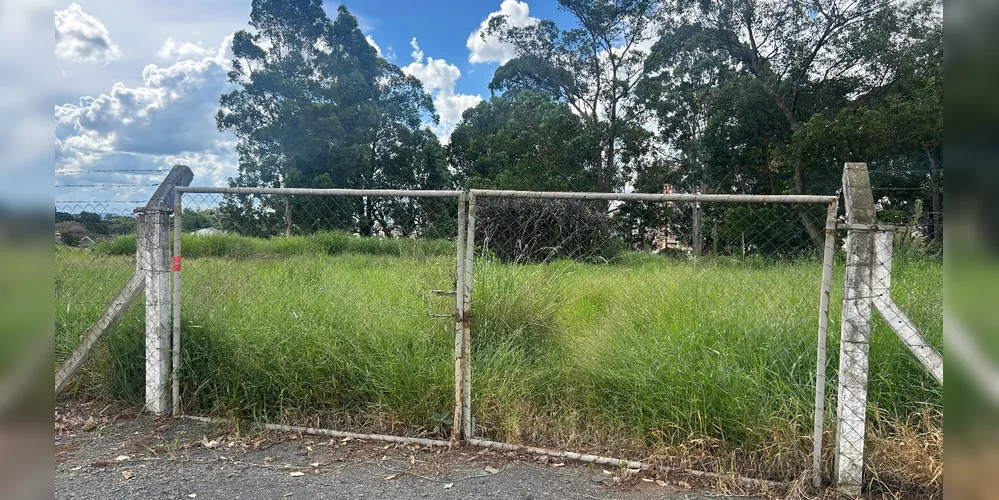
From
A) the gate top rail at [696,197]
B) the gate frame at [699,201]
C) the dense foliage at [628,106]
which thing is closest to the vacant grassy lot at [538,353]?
the gate frame at [699,201]

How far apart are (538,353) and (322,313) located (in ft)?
5.55

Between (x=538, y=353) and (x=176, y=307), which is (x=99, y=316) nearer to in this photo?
(x=176, y=307)

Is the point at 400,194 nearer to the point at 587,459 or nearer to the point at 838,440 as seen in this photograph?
the point at 587,459

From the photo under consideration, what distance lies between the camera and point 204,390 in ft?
12.4

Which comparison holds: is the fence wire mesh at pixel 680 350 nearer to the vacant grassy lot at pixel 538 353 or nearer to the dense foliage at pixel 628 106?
the vacant grassy lot at pixel 538 353

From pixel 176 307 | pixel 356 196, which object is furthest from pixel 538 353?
pixel 176 307

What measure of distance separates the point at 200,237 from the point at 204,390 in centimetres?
131

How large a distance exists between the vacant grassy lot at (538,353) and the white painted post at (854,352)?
22 centimetres

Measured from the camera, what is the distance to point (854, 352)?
278 centimetres

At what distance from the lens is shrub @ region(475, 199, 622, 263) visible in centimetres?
466

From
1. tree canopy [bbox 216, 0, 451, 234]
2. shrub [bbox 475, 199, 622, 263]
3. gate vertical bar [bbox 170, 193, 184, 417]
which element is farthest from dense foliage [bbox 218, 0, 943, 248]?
gate vertical bar [bbox 170, 193, 184, 417]

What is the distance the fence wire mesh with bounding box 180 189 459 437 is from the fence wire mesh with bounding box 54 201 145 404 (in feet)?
1.37

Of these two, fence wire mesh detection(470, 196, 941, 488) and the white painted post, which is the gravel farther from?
the white painted post
